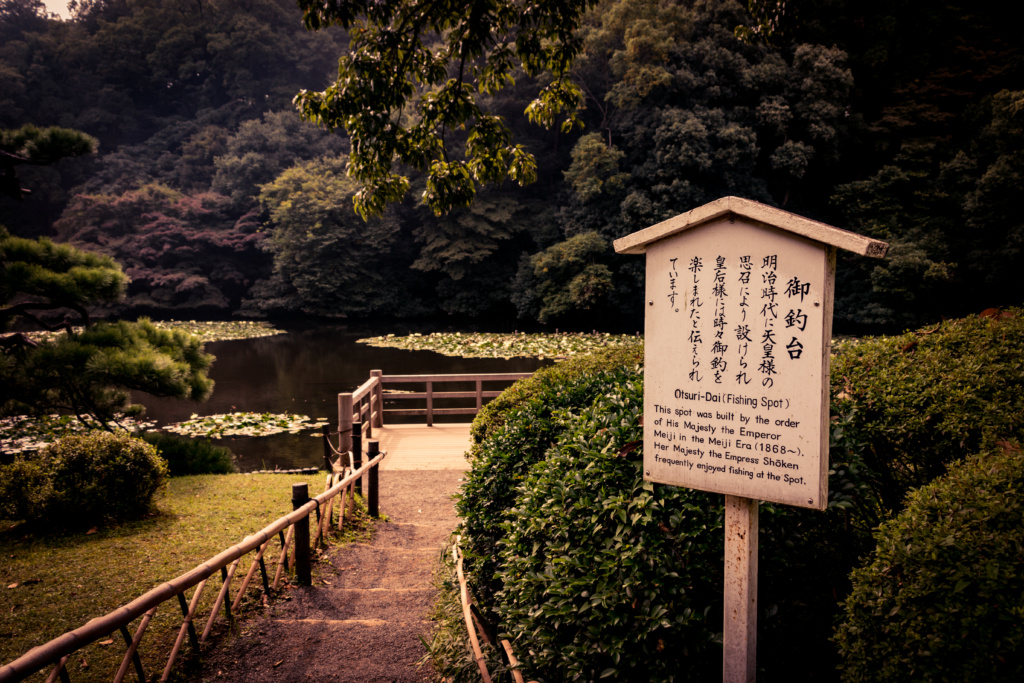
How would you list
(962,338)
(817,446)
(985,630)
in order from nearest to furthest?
(985,630) → (817,446) → (962,338)

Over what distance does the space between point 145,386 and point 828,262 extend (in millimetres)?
7151

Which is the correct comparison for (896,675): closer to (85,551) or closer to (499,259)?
(85,551)

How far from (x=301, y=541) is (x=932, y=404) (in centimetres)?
420

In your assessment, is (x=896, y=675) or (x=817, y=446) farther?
(x=817, y=446)

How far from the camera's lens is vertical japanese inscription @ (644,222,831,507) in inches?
64.6

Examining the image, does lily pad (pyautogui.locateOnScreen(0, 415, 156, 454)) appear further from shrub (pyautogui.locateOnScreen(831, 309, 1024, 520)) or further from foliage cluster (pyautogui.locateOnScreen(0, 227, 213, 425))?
shrub (pyautogui.locateOnScreen(831, 309, 1024, 520))

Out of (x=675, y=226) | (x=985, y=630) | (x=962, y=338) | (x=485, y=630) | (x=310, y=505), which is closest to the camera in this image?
(x=985, y=630)

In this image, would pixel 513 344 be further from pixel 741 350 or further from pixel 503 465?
pixel 741 350

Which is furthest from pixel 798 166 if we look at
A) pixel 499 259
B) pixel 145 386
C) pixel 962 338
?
pixel 145 386

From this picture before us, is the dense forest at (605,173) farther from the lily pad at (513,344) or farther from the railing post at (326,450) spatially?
the railing post at (326,450)

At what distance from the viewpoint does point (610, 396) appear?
279 cm

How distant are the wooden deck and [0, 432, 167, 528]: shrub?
309cm

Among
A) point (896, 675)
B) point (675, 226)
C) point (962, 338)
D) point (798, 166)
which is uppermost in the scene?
point (798, 166)

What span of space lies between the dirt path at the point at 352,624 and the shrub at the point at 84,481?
2313mm
